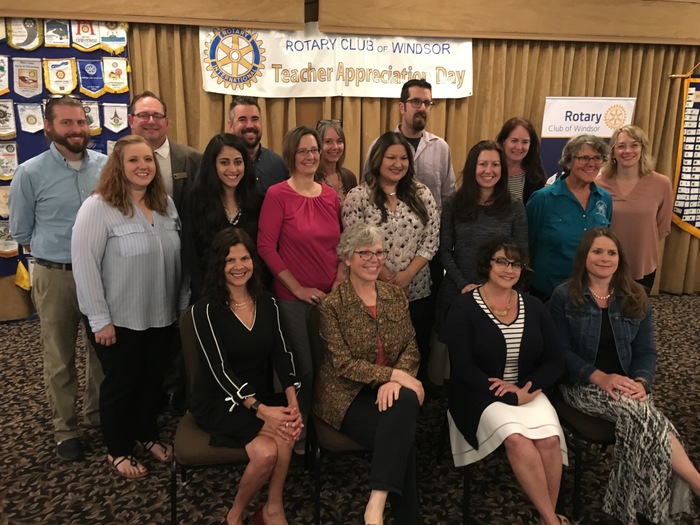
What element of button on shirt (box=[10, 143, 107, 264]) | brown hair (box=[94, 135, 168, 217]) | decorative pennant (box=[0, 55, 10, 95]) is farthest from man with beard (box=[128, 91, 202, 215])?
decorative pennant (box=[0, 55, 10, 95])

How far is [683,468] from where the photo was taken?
6.79ft

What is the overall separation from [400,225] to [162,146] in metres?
1.40

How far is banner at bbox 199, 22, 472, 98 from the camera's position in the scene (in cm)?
429

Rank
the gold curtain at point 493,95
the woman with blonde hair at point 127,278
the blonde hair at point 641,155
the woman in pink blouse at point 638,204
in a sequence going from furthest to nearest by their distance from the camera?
the gold curtain at point 493,95
the woman in pink blouse at point 638,204
the blonde hair at point 641,155
the woman with blonde hair at point 127,278

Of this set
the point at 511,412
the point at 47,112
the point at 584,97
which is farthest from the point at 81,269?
the point at 584,97

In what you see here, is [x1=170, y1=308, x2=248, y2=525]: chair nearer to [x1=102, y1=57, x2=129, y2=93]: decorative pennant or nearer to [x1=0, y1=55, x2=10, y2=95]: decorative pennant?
[x1=102, y1=57, x2=129, y2=93]: decorative pennant

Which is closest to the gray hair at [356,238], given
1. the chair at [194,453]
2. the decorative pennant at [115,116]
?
the chair at [194,453]

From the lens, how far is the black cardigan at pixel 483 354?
2.19 metres

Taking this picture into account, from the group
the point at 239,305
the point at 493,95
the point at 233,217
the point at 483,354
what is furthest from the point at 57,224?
the point at 493,95

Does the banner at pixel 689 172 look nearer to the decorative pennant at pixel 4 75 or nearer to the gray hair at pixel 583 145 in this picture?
the gray hair at pixel 583 145

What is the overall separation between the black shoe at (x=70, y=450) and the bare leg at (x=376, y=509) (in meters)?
1.57

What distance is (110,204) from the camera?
221cm

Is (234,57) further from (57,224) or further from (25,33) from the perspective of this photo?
(57,224)

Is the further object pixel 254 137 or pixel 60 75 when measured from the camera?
pixel 60 75
